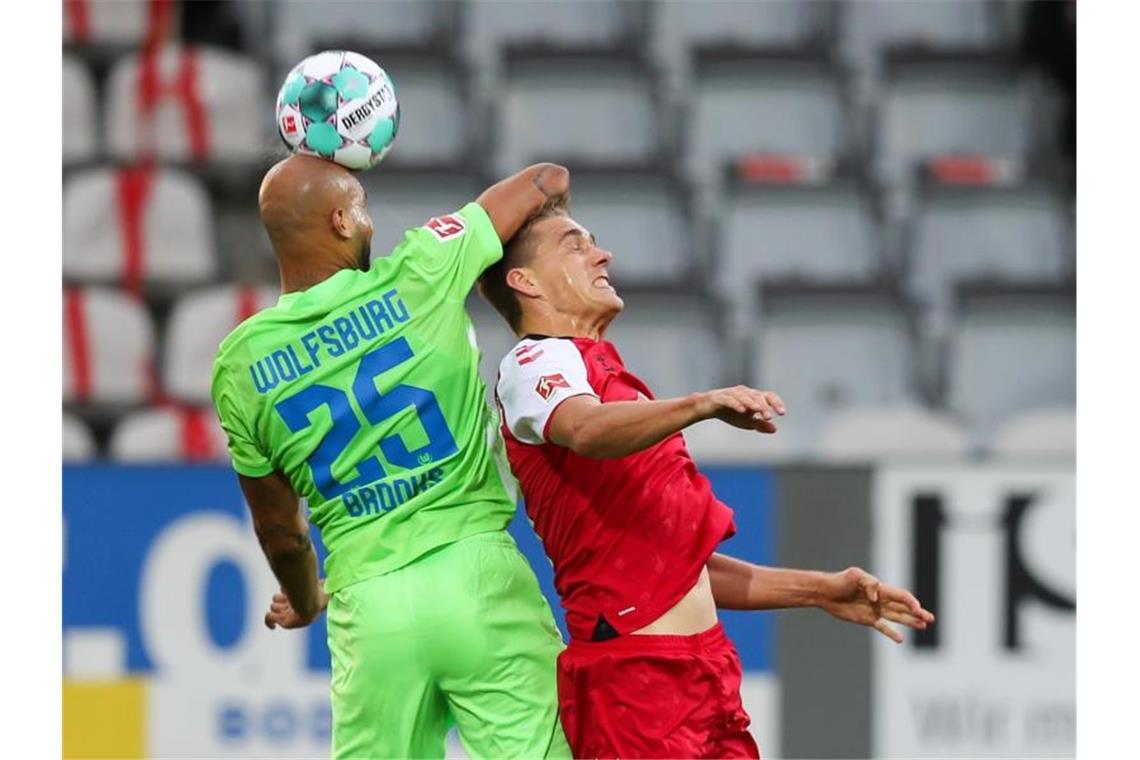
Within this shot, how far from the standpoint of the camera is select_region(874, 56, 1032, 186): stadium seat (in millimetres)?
8148

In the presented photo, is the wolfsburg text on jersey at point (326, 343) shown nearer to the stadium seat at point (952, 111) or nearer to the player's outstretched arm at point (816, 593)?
the player's outstretched arm at point (816, 593)

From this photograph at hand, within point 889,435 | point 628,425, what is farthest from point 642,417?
point 889,435

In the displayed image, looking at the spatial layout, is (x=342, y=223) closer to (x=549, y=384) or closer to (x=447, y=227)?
(x=447, y=227)

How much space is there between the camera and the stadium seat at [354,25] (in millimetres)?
7961

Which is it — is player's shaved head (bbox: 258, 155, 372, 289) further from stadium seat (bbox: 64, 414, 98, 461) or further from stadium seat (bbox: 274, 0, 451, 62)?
stadium seat (bbox: 274, 0, 451, 62)

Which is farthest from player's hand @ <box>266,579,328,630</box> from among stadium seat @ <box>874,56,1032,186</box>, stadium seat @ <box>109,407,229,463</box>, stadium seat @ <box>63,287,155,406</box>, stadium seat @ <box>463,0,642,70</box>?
stadium seat @ <box>874,56,1032,186</box>

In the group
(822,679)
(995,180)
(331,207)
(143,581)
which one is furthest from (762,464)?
(995,180)

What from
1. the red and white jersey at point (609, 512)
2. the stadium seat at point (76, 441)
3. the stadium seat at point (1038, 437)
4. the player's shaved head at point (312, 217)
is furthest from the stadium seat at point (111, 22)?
the red and white jersey at point (609, 512)

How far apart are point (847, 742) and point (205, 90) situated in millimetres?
4107

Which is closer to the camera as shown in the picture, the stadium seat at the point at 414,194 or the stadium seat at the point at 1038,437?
the stadium seat at the point at 1038,437

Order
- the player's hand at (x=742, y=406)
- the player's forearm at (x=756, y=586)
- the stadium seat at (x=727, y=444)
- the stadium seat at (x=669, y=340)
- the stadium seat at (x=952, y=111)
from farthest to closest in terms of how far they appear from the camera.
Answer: the stadium seat at (x=952, y=111) → the stadium seat at (x=669, y=340) → the stadium seat at (x=727, y=444) → the player's forearm at (x=756, y=586) → the player's hand at (x=742, y=406)

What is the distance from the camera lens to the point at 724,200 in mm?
7652

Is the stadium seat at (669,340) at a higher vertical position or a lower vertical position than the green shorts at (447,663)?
higher

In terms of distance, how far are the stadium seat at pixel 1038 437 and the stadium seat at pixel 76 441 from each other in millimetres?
3333
